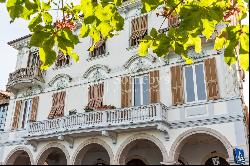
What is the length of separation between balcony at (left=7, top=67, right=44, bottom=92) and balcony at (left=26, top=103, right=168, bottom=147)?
324cm

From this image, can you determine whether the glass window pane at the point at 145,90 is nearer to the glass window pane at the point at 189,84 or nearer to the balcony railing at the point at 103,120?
the balcony railing at the point at 103,120

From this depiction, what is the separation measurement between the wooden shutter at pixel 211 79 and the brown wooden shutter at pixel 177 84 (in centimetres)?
137

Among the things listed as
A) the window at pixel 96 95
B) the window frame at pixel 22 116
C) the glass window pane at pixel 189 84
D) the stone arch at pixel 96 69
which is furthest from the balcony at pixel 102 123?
the stone arch at pixel 96 69

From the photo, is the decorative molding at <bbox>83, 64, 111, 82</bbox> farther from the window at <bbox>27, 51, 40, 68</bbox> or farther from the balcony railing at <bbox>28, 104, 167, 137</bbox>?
the window at <bbox>27, 51, 40, 68</bbox>

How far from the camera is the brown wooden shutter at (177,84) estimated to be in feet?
56.9

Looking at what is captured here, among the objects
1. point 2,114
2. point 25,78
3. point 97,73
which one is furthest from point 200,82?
point 2,114

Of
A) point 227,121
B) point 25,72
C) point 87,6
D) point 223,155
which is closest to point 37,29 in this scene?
point 87,6

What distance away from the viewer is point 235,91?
1611 centimetres

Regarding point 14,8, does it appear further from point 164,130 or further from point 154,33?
point 164,130

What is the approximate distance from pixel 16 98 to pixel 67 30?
2066 cm

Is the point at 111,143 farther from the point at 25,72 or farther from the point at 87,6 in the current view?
the point at 87,6

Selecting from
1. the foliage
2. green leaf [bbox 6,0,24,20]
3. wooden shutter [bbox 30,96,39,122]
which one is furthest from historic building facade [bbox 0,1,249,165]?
green leaf [bbox 6,0,24,20]

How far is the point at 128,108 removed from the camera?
17.7 metres

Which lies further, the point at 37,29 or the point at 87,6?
the point at 87,6
